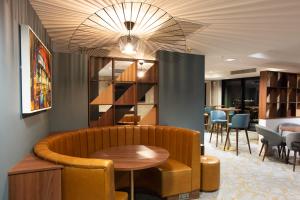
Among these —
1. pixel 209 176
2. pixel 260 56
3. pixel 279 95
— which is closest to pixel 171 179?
pixel 209 176

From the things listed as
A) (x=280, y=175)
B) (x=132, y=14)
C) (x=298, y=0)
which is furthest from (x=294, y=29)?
(x=280, y=175)

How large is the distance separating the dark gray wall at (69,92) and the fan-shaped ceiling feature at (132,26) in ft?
3.10

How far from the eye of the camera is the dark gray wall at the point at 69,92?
10.1 ft

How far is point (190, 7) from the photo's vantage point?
1.97 meters

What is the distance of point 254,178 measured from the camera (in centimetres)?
344

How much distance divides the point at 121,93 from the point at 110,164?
6.86 feet

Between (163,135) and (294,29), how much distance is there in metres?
2.36

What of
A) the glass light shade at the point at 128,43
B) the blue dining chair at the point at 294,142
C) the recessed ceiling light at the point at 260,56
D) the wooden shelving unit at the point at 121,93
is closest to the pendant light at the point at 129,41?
the glass light shade at the point at 128,43

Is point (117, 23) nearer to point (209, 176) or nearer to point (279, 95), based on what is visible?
point (209, 176)

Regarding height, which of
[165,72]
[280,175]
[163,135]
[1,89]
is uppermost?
[165,72]

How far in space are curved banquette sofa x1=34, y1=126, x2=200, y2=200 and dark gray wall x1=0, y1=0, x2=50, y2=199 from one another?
0.24 m

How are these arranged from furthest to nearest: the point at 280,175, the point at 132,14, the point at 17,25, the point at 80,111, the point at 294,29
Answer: the point at 280,175
the point at 80,111
the point at 294,29
the point at 132,14
the point at 17,25

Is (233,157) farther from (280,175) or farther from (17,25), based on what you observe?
(17,25)

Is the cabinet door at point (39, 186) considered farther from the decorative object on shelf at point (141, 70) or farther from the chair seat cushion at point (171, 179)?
the decorative object on shelf at point (141, 70)
